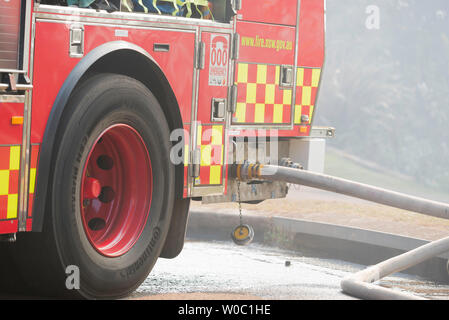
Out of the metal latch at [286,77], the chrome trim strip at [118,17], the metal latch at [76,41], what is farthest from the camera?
Result: the metal latch at [286,77]

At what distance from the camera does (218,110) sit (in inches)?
198

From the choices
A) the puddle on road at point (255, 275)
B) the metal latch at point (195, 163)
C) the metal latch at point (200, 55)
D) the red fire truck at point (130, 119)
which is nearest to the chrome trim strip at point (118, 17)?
the red fire truck at point (130, 119)

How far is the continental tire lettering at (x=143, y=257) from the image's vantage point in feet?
13.8

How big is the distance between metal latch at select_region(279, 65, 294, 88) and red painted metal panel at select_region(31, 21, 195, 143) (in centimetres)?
112

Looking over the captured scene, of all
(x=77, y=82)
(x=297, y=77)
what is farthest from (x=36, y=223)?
(x=297, y=77)

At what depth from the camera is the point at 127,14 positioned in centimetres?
429

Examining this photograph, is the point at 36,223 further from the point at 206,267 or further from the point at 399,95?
the point at 399,95

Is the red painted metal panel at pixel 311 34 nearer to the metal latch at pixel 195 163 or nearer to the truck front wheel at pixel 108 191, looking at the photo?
the metal latch at pixel 195 163

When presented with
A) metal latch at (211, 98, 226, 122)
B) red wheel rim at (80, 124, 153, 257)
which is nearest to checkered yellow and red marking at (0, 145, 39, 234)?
red wheel rim at (80, 124, 153, 257)

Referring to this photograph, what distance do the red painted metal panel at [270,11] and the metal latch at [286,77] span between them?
31cm

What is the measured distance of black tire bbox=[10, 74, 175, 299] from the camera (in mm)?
3760

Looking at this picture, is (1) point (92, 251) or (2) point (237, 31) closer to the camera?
(1) point (92, 251)

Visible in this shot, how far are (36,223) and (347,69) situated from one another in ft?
86.7

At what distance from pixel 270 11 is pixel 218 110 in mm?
1011
